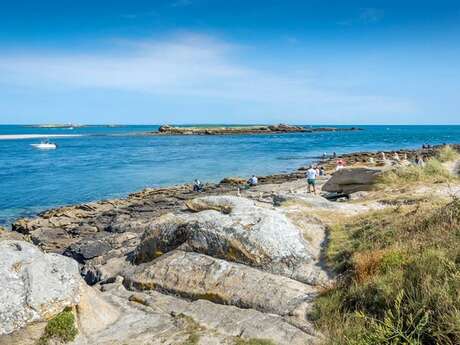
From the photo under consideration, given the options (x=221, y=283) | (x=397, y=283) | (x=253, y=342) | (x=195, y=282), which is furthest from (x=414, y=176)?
(x=253, y=342)

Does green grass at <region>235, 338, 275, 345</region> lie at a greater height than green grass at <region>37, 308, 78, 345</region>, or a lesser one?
greater

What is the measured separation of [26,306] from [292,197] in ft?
40.4

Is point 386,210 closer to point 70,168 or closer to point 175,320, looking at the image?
point 175,320

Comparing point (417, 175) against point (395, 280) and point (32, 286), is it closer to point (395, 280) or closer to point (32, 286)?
point (395, 280)

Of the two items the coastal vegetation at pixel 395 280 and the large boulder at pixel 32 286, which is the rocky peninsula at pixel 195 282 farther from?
the coastal vegetation at pixel 395 280

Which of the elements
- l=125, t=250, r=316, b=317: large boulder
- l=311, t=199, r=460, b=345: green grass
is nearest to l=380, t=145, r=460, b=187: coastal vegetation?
l=311, t=199, r=460, b=345: green grass

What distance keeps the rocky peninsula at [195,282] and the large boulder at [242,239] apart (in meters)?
0.03

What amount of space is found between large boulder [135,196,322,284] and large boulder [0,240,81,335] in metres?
4.01

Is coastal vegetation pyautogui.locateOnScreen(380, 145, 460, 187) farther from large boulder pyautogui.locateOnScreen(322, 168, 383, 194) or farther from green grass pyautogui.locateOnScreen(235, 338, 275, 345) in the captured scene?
green grass pyautogui.locateOnScreen(235, 338, 275, 345)

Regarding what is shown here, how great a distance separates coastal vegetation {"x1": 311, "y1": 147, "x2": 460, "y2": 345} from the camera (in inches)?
240

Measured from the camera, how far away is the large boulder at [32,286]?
28.7 feet

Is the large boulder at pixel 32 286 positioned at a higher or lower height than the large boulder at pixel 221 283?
higher

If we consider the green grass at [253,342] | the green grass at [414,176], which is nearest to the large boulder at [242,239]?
the green grass at [253,342]

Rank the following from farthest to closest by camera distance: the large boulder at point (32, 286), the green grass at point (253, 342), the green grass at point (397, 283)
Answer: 1. the large boulder at point (32, 286)
2. the green grass at point (253, 342)
3. the green grass at point (397, 283)
